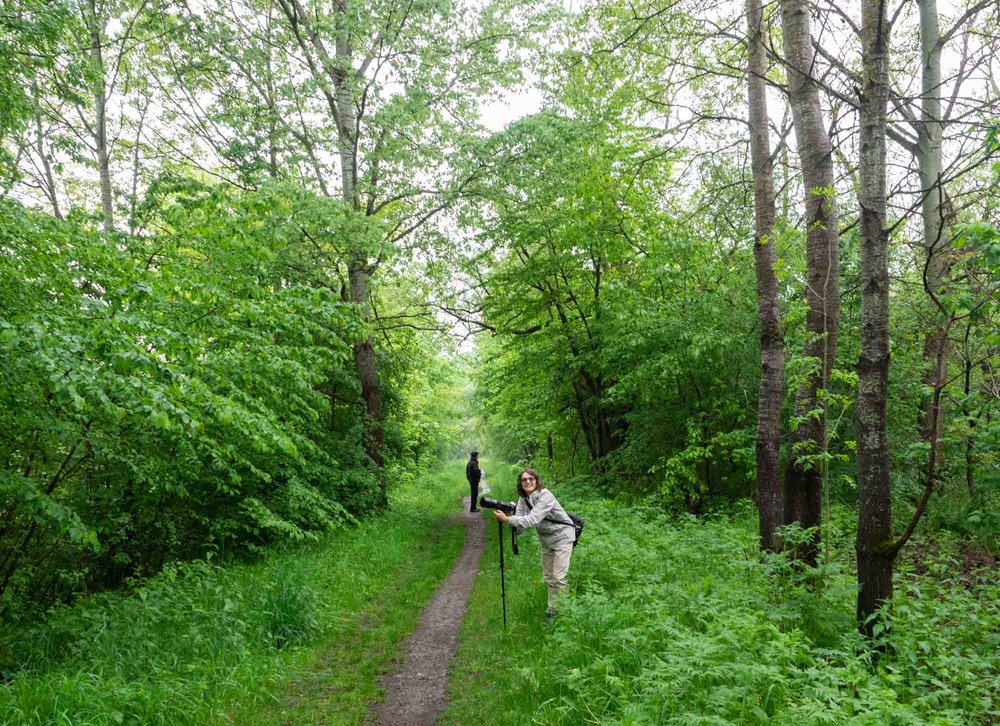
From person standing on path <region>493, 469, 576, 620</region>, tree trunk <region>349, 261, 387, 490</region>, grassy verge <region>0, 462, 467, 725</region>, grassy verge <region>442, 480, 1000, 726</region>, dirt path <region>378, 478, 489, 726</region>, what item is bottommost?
dirt path <region>378, 478, 489, 726</region>

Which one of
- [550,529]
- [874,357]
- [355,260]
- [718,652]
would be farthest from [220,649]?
[355,260]

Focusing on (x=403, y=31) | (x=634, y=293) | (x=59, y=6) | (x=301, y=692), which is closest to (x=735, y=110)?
(x=634, y=293)

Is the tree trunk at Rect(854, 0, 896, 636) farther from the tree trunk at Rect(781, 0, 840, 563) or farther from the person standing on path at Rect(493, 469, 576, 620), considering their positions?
the person standing on path at Rect(493, 469, 576, 620)

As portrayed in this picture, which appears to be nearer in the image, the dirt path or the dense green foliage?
the dense green foliage

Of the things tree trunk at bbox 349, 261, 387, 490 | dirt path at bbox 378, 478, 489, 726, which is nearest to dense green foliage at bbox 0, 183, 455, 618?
dirt path at bbox 378, 478, 489, 726

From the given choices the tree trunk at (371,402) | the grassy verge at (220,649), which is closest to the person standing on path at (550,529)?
the grassy verge at (220,649)

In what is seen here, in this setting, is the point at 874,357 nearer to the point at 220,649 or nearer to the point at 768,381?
the point at 768,381

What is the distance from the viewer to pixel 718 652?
4.62m

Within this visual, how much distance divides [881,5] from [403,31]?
1092 centimetres

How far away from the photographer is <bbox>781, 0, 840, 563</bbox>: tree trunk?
23.7ft

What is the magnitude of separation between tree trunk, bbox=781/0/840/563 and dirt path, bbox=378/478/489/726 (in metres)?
4.54

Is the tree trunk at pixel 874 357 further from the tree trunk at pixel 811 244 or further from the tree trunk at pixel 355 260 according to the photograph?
the tree trunk at pixel 355 260

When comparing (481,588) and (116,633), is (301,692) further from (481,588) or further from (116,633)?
(481,588)

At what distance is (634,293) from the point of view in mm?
13391
